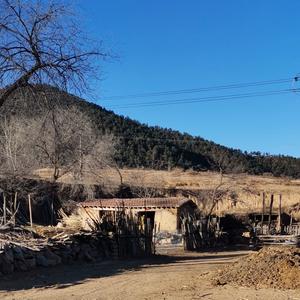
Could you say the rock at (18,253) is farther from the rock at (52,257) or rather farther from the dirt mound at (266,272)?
the dirt mound at (266,272)

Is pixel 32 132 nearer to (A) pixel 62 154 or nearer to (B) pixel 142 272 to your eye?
(A) pixel 62 154

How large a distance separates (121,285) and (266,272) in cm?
383

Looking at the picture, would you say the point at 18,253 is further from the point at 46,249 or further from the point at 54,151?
the point at 54,151

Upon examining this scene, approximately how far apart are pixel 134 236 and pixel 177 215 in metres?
20.3

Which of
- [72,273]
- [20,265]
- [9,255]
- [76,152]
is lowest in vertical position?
[72,273]

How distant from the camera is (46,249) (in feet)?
67.4

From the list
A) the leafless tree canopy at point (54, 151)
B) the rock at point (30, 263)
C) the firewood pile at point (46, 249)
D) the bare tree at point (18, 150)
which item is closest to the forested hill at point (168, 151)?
the leafless tree canopy at point (54, 151)

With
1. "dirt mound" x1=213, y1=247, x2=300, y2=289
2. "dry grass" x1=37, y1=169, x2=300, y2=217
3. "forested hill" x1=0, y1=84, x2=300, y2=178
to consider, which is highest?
"forested hill" x1=0, y1=84, x2=300, y2=178

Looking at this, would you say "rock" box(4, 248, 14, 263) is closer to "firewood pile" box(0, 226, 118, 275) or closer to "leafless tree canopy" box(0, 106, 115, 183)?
"firewood pile" box(0, 226, 118, 275)

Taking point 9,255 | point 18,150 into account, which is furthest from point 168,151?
point 9,255

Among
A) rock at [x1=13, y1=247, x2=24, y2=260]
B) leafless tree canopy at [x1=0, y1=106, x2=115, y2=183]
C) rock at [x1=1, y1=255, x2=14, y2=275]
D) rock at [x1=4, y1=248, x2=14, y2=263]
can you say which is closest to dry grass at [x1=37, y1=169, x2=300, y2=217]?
leafless tree canopy at [x1=0, y1=106, x2=115, y2=183]

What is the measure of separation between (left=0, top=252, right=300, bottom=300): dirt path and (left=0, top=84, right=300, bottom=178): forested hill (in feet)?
188

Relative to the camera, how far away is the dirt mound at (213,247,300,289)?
14.3 meters

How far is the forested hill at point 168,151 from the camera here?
308 feet
